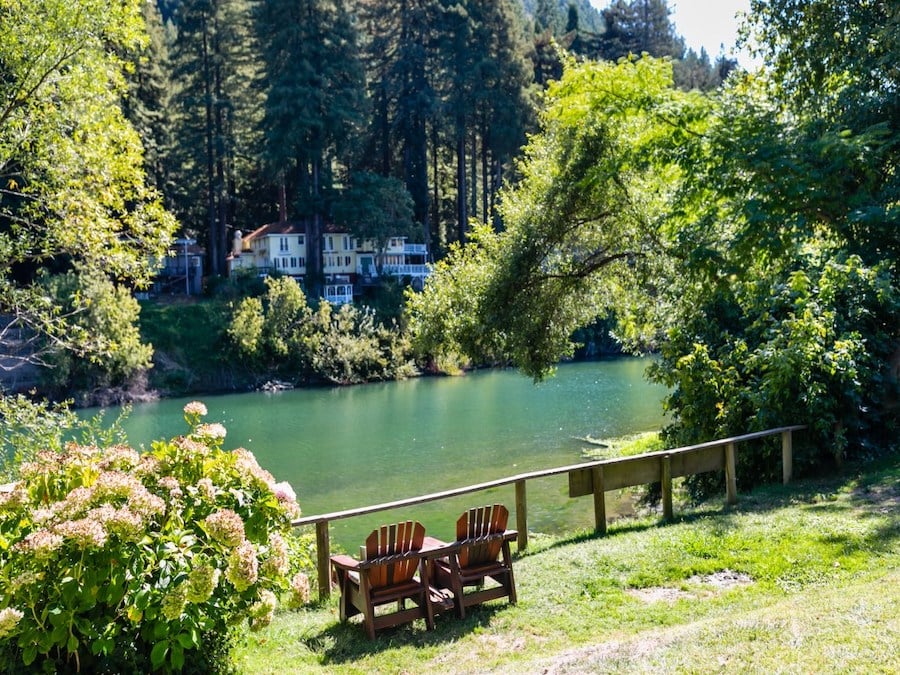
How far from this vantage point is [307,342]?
4900cm

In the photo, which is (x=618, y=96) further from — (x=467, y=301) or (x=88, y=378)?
(x=88, y=378)

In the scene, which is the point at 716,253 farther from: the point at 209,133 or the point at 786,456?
the point at 209,133

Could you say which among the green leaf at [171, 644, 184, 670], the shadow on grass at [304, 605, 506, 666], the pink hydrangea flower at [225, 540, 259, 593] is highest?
the pink hydrangea flower at [225, 540, 259, 593]

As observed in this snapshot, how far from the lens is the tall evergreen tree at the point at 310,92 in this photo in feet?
174

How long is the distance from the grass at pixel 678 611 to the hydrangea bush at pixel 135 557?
0.78m

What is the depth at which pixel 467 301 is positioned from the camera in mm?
17719

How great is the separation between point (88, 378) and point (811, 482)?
39.9 metres

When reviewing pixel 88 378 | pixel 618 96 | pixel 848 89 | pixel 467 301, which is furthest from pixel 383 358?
pixel 848 89

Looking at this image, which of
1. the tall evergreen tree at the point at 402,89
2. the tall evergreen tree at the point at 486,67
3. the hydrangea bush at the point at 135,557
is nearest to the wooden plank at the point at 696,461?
the hydrangea bush at the point at 135,557

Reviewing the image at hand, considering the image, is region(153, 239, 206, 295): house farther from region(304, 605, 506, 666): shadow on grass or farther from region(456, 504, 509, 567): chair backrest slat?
region(304, 605, 506, 666): shadow on grass

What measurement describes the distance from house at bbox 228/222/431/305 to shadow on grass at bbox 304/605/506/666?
48288mm

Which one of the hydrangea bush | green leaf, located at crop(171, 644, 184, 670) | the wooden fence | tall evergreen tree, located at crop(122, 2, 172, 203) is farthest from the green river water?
tall evergreen tree, located at crop(122, 2, 172, 203)

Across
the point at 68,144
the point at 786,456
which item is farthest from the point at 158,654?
the point at 786,456

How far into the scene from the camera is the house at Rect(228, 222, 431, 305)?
5681cm
